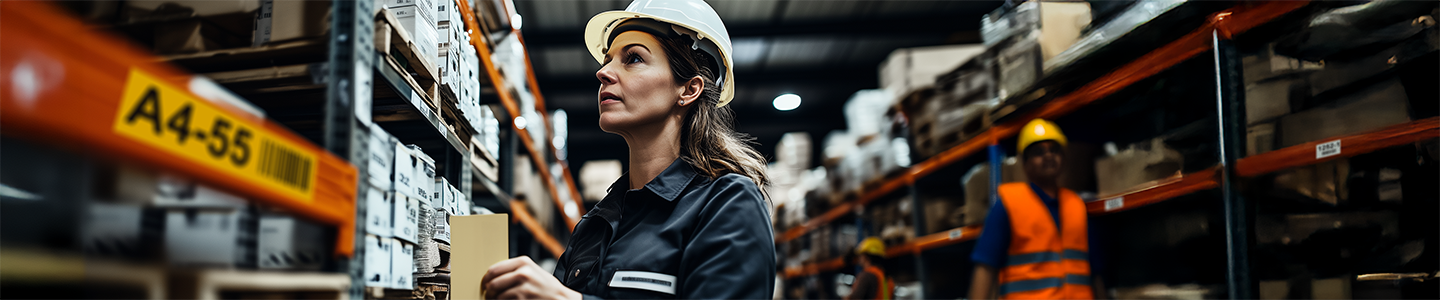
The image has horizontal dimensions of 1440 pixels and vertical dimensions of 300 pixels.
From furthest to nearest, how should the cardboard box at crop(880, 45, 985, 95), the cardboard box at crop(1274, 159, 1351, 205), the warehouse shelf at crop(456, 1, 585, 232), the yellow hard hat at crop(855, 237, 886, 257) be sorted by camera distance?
1. the yellow hard hat at crop(855, 237, 886, 257)
2. the cardboard box at crop(880, 45, 985, 95)
3. the warehouse shelf at crop(456, 1, 585, 232)
4. the cardboard box at crop(1274, 159, 1351, 205)

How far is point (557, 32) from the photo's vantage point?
693 cm

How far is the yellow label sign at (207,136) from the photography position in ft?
2.85

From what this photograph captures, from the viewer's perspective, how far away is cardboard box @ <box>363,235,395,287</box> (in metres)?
1.47

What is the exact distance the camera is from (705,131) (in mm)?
1911

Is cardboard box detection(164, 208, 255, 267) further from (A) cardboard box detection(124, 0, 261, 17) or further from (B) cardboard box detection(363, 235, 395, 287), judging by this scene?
(A) cardboard box detection(124, 0, 261, 17)

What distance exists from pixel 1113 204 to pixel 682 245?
2.60 meters

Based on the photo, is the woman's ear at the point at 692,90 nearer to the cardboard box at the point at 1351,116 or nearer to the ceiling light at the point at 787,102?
the cardboard box at the point at 1351,116

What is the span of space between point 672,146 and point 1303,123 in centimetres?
205

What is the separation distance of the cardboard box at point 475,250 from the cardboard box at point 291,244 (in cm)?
22

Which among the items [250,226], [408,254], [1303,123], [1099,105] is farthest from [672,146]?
[1099,105]

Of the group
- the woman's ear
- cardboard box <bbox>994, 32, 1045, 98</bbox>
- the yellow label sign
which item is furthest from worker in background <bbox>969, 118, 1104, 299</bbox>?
the yellow label sign

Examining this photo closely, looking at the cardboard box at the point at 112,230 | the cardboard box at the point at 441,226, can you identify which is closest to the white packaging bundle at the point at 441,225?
the cardboard box at the point at 441,226

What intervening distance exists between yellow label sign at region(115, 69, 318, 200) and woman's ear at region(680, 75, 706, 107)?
3.03 feet

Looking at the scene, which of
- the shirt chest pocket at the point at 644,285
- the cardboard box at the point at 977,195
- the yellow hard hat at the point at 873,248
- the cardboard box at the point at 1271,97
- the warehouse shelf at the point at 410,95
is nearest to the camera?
the shirt chest pocket at the point at 644,285
